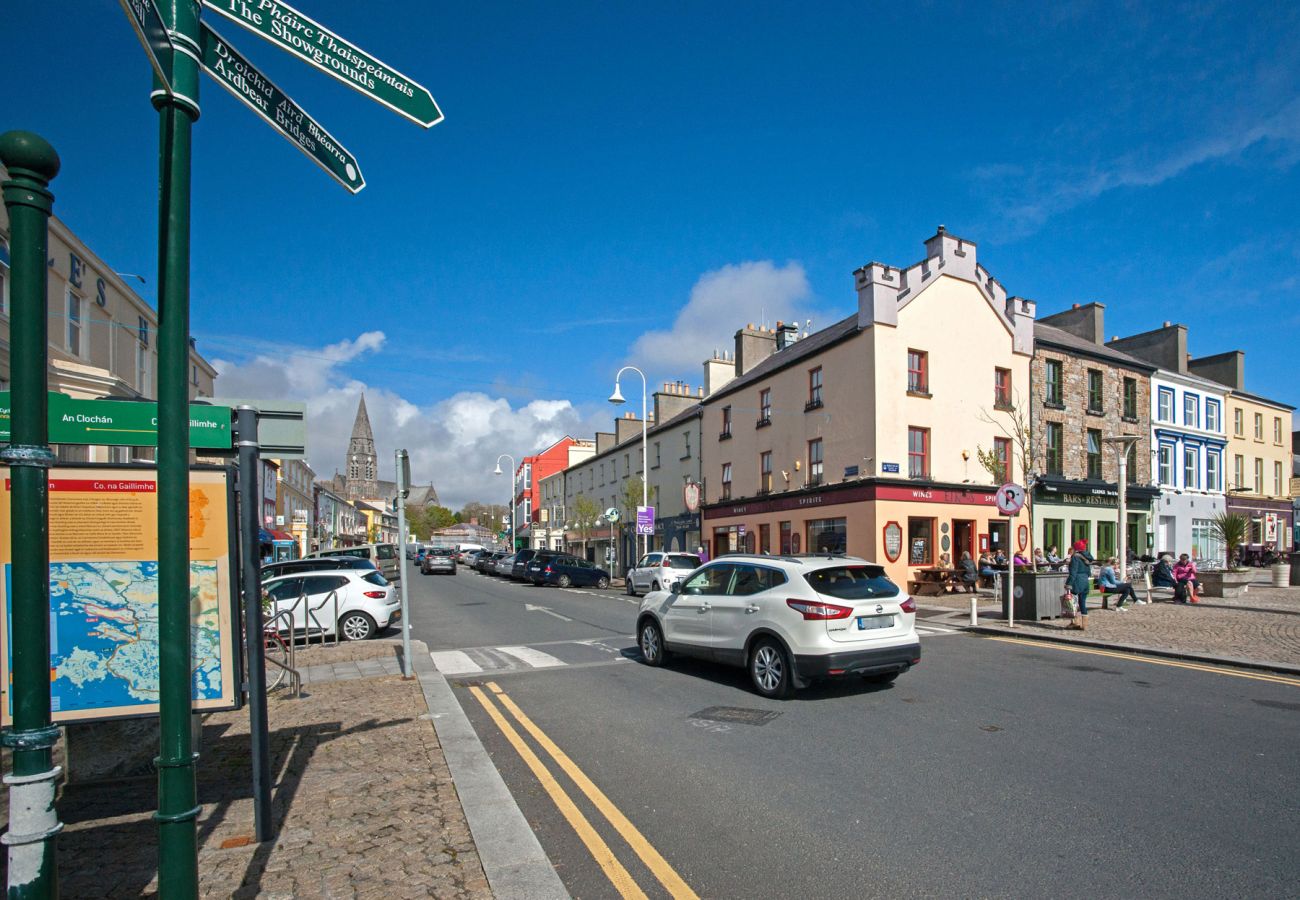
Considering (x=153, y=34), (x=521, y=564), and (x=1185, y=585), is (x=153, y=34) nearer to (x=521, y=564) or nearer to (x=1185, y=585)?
(x=1185, y=585)

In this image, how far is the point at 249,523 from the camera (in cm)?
467

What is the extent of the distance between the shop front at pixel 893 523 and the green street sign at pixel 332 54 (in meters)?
23.1

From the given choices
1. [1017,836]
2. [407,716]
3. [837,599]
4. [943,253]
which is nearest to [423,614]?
[407,716]

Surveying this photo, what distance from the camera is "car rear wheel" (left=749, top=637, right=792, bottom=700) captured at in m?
8.80

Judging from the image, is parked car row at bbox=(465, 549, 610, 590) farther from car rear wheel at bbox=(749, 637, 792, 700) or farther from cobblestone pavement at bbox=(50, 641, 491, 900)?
cobblestone pavement at bbox=(50, 641, 491, 900)

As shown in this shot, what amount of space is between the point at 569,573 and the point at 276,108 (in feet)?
106

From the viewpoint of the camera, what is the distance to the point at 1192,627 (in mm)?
14930

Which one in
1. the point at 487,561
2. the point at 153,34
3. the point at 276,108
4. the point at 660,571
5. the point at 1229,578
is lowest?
the point at 487,561

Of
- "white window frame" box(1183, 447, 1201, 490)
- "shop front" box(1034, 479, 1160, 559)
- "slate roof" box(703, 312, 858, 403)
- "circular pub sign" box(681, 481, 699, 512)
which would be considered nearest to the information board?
"slate roof" box(703, 312, 858, 403)

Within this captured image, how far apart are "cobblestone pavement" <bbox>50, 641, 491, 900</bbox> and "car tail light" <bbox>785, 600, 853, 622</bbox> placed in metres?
4.13

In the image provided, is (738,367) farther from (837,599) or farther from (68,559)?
(68,559)

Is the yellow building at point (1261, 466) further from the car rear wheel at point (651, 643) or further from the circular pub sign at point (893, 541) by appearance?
the car rear wheel at point (651, 643)

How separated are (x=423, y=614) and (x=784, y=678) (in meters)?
13.9

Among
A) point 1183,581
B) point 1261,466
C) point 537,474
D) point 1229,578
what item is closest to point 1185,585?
point 1183,581
